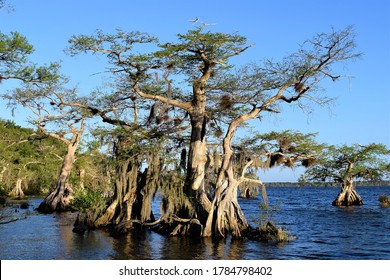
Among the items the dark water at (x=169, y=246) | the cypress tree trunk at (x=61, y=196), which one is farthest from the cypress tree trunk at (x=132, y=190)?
the cypress tree trunk at (x=61, y=196)

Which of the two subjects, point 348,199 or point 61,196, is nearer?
point 61,196

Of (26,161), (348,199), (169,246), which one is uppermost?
(26,161)

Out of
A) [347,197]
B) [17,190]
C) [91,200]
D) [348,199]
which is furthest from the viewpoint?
[17,190]

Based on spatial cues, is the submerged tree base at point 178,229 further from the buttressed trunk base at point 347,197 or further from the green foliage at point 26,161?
the buttressed trunk base at point 347,197

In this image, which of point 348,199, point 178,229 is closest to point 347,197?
point 348,199

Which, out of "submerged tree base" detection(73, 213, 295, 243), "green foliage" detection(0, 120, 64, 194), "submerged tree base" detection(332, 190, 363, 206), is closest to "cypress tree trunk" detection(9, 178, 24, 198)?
"green foliage" detection(0, 120, 64, 194)

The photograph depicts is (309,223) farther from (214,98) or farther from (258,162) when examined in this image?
(214,98)

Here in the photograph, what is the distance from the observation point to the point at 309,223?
3475 centimetres

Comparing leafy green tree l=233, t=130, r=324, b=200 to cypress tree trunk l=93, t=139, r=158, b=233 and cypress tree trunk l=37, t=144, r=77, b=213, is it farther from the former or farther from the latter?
cypress tree trunk l=37, t=144, r=77, b=213

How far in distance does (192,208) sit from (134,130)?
18.8ft

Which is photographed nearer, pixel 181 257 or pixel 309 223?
pixel 181 257

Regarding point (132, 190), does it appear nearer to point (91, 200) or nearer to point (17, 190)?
point (91, 200)
